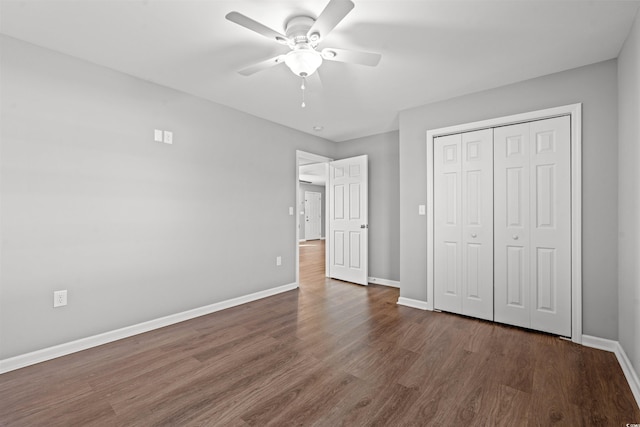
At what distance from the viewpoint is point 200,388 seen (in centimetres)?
195

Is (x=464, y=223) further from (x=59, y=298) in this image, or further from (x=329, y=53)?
(x=59, y=298)

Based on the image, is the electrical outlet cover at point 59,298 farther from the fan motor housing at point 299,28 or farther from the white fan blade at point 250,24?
the fan motor housing at point 299,28

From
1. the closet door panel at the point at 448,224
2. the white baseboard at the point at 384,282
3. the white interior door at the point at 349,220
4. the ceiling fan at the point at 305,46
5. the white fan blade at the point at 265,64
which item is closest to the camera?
the ceiling fan at the point at 305,46

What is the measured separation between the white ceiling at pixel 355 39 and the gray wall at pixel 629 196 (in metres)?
0.27

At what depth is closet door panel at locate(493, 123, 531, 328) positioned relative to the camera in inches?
113

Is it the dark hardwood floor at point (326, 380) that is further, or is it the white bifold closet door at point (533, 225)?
the white bifold closet door at point (533, 225)

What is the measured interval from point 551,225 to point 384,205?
2.29m

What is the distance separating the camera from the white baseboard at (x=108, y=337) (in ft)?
7.22

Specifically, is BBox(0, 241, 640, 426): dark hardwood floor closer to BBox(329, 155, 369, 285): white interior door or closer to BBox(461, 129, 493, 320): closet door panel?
BBox(461, 129, 493, 320): closet door panel

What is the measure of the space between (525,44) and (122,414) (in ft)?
12.4

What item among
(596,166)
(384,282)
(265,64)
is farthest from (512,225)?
(265,64)

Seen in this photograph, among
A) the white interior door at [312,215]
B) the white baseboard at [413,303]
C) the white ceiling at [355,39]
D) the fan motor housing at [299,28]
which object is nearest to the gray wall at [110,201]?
the white ceiling at [355,39]

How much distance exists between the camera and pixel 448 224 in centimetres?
335

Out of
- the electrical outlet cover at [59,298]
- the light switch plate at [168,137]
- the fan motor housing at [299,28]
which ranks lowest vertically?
the electrical outlet cover at [59,298]
